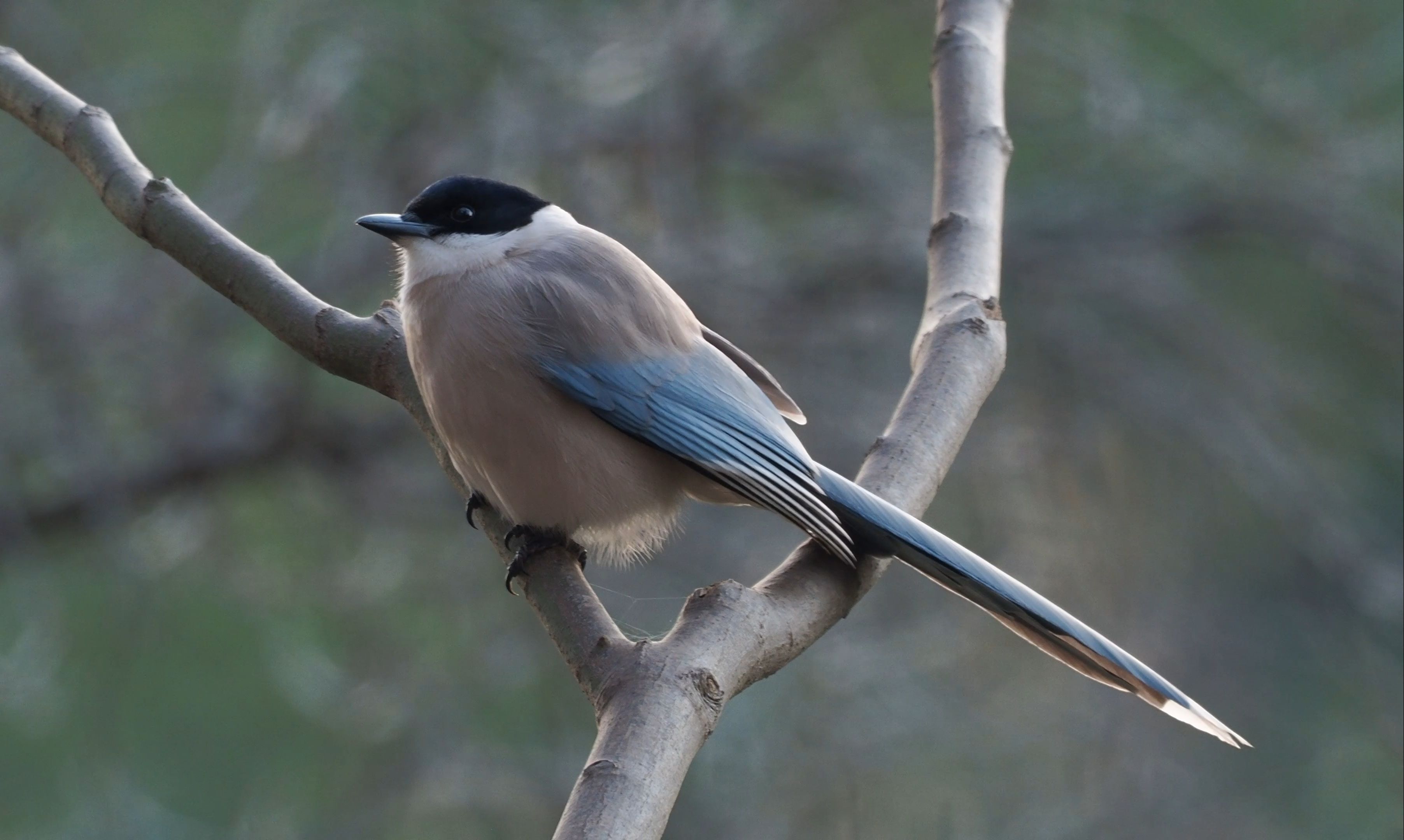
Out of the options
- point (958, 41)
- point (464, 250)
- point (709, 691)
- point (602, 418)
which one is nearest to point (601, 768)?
point (709, 691)

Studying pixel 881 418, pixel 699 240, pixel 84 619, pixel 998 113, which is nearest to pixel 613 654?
pixel 998 113

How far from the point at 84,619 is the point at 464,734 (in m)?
1.60

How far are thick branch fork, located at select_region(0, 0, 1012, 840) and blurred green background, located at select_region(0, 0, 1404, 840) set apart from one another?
6.63 ft

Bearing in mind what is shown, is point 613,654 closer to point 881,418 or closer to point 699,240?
point 699,240

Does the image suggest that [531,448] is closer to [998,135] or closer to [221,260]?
[221,260]

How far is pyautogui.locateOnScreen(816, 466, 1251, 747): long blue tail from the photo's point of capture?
85.4 inches

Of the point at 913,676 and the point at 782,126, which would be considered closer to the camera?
the point at 913,676

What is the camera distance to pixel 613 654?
1812 mm

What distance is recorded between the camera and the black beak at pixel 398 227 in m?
2.64

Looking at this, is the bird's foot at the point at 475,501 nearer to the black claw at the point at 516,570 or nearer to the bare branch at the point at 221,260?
the bare branch at the point at 221,260

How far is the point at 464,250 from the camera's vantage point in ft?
8.84

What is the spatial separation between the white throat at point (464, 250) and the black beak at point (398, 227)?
0.05 feet

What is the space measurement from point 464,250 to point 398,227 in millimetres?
133

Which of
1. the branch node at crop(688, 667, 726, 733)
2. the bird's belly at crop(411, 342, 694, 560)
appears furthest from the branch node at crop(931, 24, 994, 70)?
the branch node at crop(688, 667, 726, 733)
